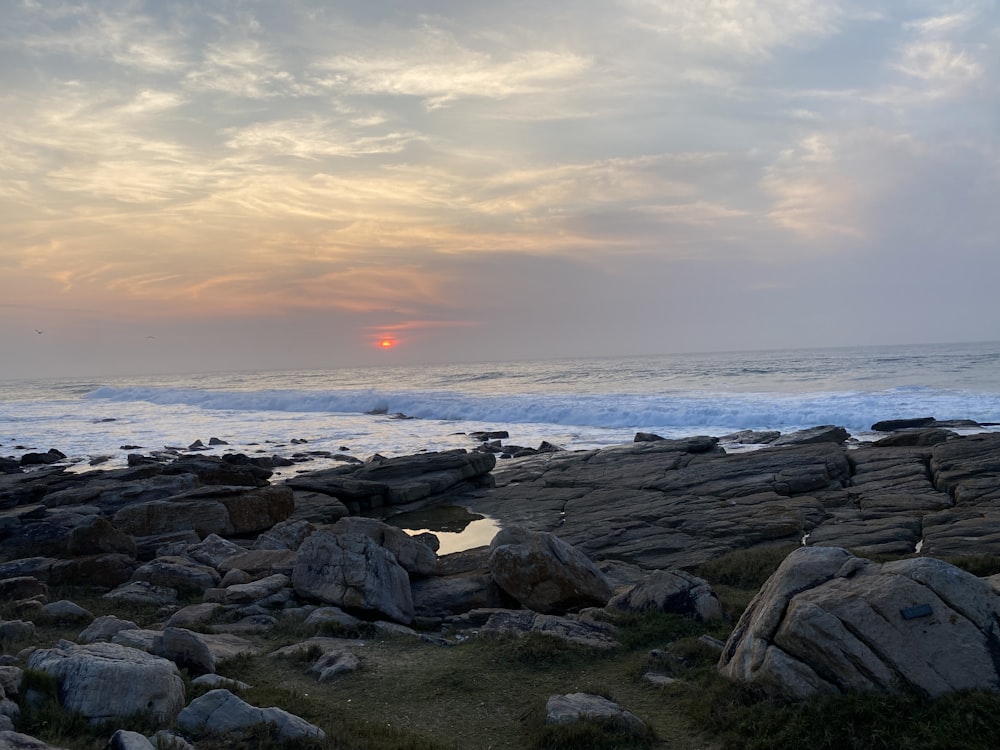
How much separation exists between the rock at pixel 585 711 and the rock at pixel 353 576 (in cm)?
619

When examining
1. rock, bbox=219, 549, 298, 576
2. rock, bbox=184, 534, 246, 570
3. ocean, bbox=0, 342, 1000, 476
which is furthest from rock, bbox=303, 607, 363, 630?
ocean, bbox=0, 342, 1000, 476

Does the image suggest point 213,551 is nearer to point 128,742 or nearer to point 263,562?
point 263,562

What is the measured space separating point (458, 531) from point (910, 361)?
4423 inches

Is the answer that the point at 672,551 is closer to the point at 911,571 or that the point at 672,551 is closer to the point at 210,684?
the point at 911,571

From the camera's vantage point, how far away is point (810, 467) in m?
29.3

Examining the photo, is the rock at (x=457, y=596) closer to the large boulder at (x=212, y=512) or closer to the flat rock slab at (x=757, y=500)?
the flat rock slab at (x=757, y=500)

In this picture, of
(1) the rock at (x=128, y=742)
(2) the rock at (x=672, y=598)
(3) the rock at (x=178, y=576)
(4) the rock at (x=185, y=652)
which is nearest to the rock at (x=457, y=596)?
(2) the rock at (x=672, y=598)

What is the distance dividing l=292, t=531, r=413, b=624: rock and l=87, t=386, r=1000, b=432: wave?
43.5 meters

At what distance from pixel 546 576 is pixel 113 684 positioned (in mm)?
9138

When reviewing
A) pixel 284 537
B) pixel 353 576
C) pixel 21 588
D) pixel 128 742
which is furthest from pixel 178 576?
pixel 128 742

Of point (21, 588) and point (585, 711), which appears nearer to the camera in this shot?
point (585, 711)

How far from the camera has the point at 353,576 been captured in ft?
52.3

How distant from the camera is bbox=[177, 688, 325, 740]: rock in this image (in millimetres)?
8430

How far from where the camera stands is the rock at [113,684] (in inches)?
335
